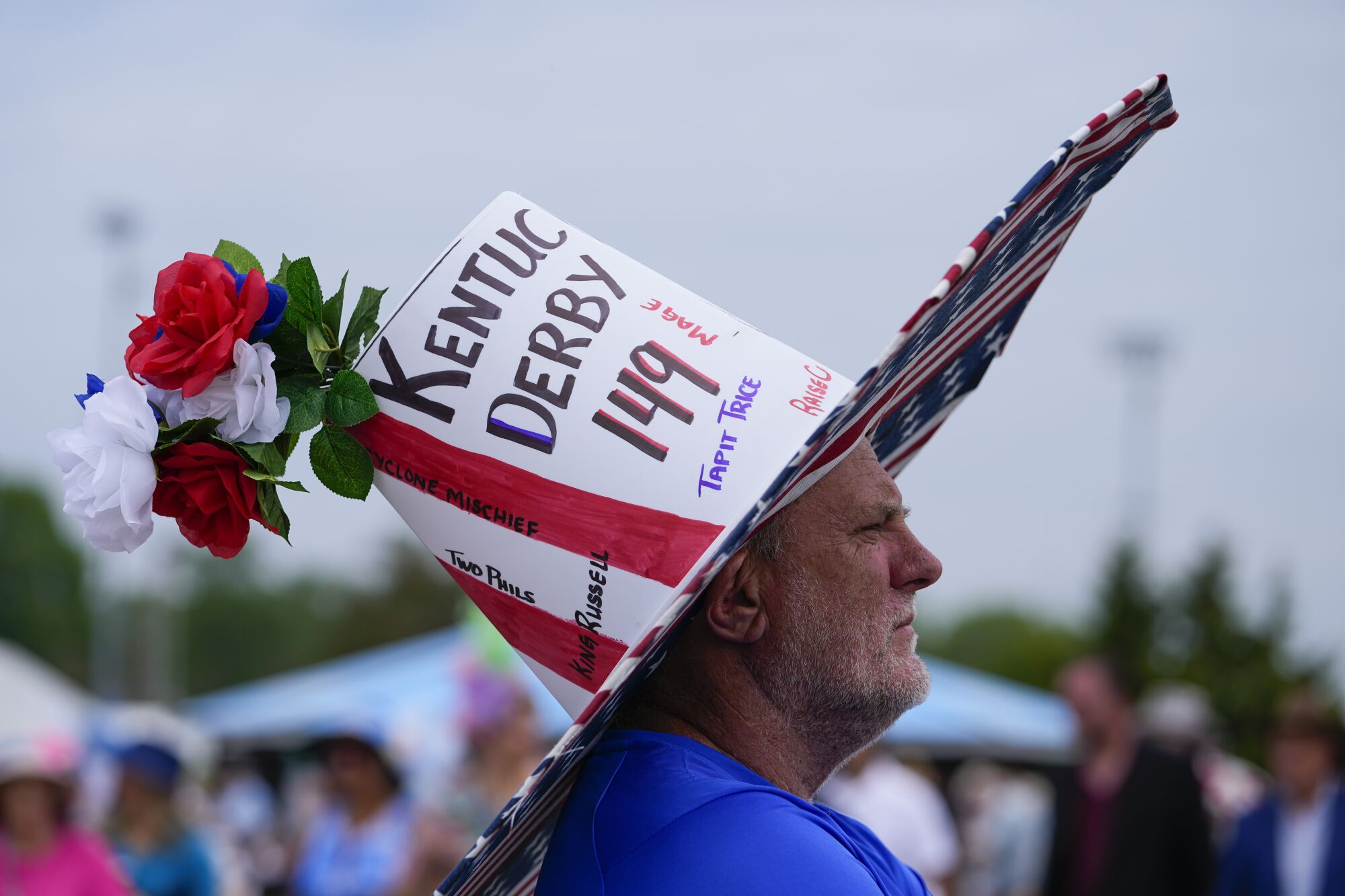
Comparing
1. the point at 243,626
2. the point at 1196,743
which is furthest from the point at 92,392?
the point at 243,626

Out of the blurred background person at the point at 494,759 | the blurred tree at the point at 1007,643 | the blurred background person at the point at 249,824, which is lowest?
the blurred tree at the point at 1007,643

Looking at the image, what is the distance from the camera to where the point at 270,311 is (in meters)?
1.67

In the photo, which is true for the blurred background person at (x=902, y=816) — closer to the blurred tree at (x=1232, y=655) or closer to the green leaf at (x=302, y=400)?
the green leaf at (x=302, y=400)

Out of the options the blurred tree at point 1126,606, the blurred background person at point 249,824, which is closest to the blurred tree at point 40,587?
the blurred background person at point 249,824

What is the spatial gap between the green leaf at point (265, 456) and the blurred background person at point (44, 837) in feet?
13.4

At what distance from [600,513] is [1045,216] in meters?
0.65

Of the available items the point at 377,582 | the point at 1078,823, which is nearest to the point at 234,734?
the point at 1078,823

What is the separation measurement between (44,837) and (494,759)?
192 centimetres

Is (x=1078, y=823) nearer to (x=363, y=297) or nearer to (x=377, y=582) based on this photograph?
(x=363, y=297)

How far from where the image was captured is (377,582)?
5475 centimetres

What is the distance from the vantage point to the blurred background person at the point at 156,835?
570 cm

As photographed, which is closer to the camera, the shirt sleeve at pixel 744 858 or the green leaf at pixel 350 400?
the shirt sleeve at pixel 744 858

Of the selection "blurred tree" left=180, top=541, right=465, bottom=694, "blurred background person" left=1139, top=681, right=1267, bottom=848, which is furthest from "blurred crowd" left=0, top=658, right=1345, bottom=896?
"blurred tree" left=180, top=541, right=465, bottom=694

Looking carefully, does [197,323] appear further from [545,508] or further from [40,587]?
[40,587]
